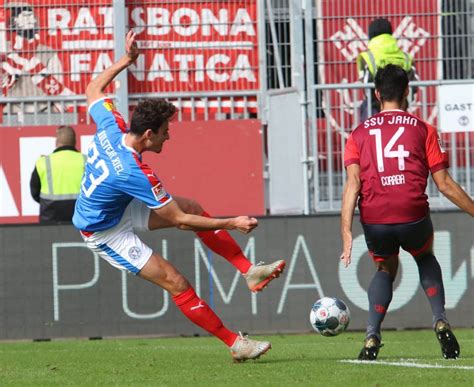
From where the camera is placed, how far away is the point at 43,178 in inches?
607

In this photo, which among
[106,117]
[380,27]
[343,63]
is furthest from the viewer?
[343,63]

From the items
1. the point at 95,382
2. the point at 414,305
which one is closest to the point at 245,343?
the point at 95,382

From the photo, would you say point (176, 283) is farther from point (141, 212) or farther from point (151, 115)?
point (151, 115)

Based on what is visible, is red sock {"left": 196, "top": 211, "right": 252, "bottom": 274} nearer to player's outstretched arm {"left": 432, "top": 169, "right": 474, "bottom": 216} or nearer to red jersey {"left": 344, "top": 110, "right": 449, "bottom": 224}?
red jersey {"left": 344, "top": 110, "right": 449, "bottom": 224}

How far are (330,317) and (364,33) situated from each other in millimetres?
6256

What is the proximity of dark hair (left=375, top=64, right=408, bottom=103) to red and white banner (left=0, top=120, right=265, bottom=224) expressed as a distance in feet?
21.8

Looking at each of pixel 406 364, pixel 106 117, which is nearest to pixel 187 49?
pixel 106 117

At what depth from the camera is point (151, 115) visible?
10117 mm

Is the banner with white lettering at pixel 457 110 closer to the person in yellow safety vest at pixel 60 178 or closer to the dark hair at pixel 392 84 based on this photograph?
the person in yellow safety vest at pixel 60 178

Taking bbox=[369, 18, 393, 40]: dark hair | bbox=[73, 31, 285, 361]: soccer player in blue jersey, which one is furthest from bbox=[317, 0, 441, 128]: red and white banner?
bbox=[73, 31, 285, 361]: soccer player in blue jersey

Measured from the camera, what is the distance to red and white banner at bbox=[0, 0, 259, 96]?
16781mm

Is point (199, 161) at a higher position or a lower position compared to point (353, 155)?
lower

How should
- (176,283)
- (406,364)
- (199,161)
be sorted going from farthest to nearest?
(199,161)
(176,283)
(406,364)

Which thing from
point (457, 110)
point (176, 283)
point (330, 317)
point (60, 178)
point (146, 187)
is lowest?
point (330, 317)
